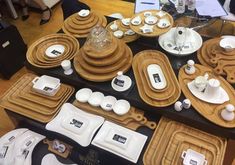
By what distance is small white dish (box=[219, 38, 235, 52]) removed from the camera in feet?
4.31

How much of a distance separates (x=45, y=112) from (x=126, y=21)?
0.80 meters

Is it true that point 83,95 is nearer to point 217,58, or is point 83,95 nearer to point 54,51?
point 54,51

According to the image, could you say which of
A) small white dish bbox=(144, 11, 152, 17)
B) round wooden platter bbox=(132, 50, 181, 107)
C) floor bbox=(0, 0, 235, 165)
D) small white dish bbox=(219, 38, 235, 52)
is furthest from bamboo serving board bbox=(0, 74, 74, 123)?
floor bbox=(0, 0, 235, 165)

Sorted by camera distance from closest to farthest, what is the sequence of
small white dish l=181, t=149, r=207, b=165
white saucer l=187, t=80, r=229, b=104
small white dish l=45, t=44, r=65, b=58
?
1. small white dish l=181, t=149, r=207, b=165
2. white saucer l=187, t=80, r=229, b=104
3. small white dish l=45, t=44, r=65, b=58

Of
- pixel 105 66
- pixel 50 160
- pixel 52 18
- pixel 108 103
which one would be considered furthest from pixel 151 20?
pixel 52 18

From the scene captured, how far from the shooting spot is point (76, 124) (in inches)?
48.3

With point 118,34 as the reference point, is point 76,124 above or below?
below

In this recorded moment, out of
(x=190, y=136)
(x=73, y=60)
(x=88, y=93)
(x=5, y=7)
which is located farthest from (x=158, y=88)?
(x=5, y=7)

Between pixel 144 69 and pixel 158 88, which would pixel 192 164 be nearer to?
pixel 158 88

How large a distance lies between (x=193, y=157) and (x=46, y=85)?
88cm

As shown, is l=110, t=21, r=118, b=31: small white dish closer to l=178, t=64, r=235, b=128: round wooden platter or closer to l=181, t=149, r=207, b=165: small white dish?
l=178, t=64, r=235, b=128: round wooden platter

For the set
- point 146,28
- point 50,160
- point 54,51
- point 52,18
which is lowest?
point 52,18

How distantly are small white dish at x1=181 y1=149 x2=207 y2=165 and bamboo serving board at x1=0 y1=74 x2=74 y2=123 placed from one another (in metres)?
0.69

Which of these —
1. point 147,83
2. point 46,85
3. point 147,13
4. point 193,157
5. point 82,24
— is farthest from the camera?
point 82,24
